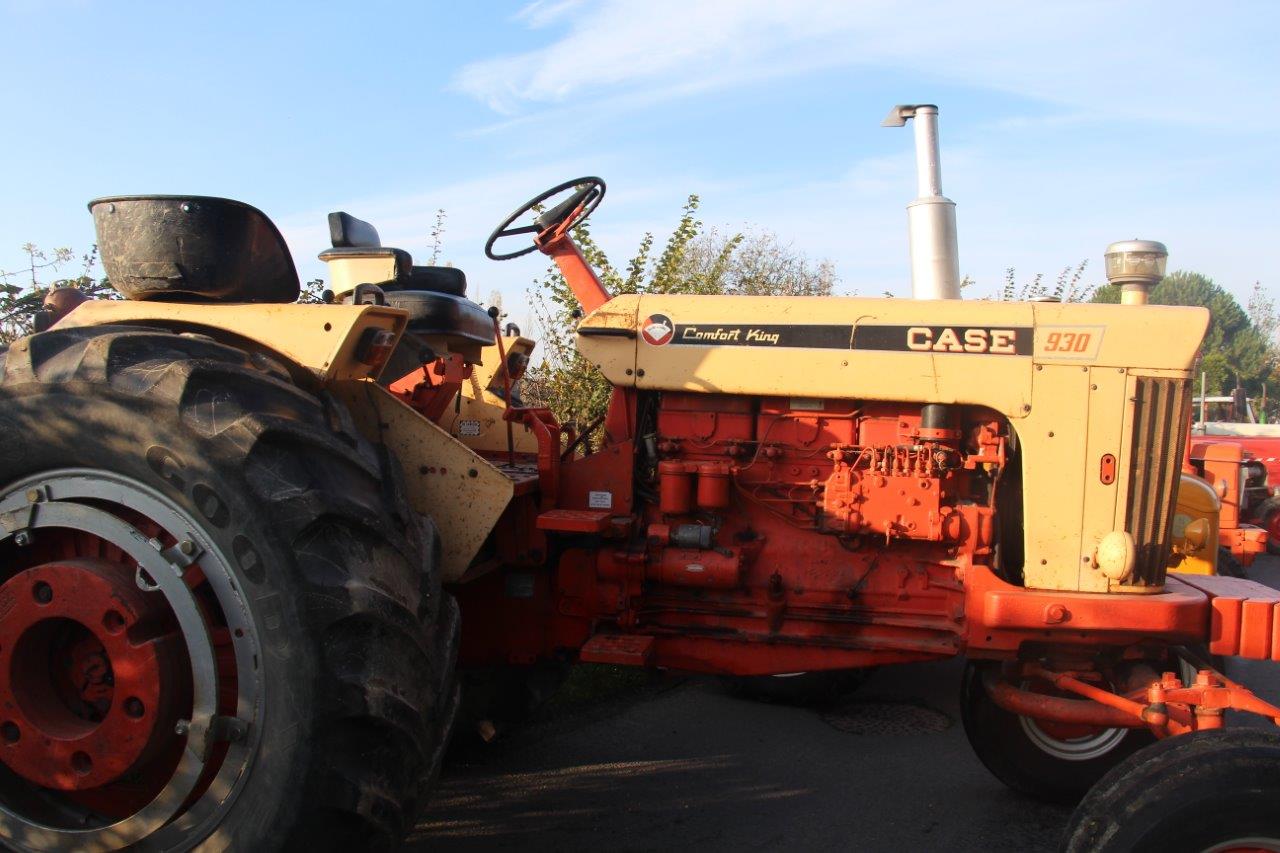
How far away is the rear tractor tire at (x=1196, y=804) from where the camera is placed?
8.58 ft

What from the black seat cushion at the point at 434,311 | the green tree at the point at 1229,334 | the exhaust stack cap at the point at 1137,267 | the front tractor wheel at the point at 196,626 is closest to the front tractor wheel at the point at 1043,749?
the exhaust stack cap at the point at 1137,267

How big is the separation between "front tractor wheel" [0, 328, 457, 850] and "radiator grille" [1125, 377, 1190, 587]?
97.9 inches

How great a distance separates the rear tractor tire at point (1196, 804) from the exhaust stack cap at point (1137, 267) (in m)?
1.85

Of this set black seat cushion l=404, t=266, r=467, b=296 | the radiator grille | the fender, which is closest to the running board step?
the fender

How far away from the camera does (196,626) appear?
268 centimetres

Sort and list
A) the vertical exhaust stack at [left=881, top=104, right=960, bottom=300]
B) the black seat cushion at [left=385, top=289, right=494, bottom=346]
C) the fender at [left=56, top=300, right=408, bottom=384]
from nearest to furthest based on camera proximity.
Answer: the fender at [left=56, top=300, right=408, bottom=384], the black seat cushion at [left=385, top=289, right=494, bottom=346], the vertical exhaust stack at [left=881, top=104, right=960, bottom=300]

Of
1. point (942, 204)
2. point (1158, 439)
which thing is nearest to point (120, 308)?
point (1158, 439)

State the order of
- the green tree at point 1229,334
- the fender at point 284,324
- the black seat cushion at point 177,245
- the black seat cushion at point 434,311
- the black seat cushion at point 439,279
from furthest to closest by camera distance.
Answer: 1. the green tree at point 1229,334
2. the black seat cushion at point 439,279
3. the black seat cushion at point 434,311
4. the black seat cushion at point 177,245
5. the fender at point 284,324

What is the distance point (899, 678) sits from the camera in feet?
20.1

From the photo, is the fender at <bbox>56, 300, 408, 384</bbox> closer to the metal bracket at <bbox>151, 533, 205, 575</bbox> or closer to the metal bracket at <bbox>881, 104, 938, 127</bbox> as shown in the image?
the metal bracket at <bbox>151, 533, 205, 575</bbox>

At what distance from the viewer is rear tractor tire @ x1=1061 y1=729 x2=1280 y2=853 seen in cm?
262

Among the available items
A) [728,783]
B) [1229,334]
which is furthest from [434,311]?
[1229,334]

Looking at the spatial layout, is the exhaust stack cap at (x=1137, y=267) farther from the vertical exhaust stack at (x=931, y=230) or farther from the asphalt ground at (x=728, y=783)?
the vertical exhaust stack at (x=931, y=230)

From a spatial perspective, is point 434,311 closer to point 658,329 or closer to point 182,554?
point 658,329
